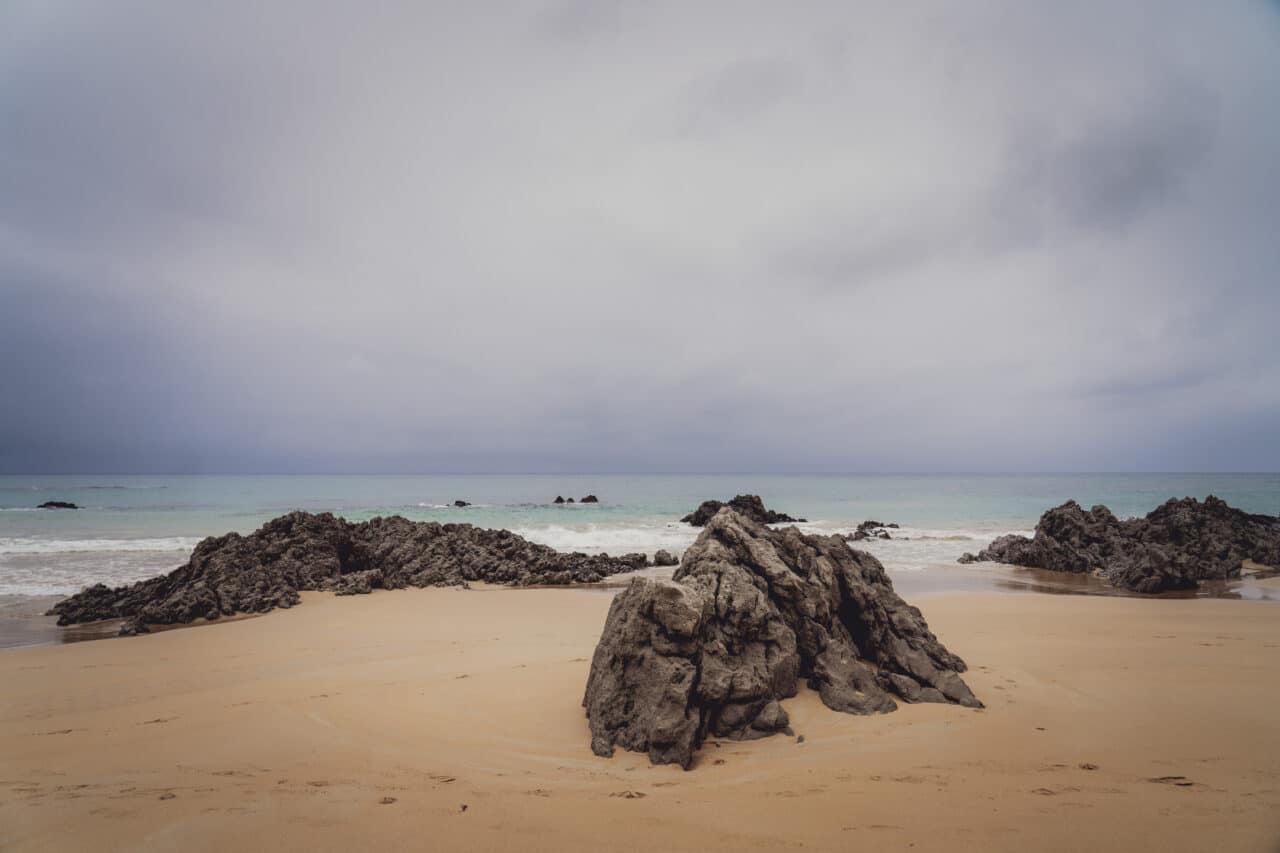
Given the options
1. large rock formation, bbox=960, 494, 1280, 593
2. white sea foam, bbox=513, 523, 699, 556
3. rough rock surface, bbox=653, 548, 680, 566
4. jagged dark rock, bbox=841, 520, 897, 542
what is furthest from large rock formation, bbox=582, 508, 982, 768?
jagged dark rock, bbox=841, 520, 897, 542

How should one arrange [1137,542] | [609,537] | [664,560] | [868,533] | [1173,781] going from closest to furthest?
[1173,781], [1137,542], [664,560], [609,537], [868,533]

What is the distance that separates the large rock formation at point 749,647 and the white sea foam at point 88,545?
23.1 meters

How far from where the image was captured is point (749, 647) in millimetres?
5133

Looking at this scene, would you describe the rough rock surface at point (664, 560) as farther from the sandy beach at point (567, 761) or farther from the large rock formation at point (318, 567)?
the sandy beach at point (567, 761)

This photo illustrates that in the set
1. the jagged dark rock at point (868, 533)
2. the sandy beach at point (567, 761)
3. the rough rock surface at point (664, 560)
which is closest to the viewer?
the sandy beach at point (567, 761)

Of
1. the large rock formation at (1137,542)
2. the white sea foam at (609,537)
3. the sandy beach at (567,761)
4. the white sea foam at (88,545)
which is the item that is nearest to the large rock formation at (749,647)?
the sandy beach at (567,761)

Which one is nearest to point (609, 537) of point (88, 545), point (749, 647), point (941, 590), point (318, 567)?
point (318, 567)

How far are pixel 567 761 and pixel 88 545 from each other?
27.8m

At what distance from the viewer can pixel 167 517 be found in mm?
34781

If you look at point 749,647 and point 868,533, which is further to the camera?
point 868,533

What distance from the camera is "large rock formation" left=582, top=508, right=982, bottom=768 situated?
440 cm

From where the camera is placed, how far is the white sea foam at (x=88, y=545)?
65.6ft

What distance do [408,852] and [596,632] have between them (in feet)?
19.7

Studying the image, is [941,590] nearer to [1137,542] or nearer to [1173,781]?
[1137,542]
